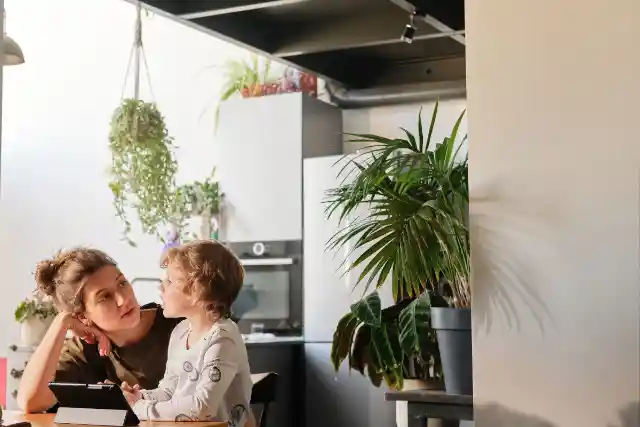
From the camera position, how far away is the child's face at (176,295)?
2426 mm

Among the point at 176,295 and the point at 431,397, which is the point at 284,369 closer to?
the point at 431,397

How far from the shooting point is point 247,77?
18.7 feet

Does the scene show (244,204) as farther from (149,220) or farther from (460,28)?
(460,28)

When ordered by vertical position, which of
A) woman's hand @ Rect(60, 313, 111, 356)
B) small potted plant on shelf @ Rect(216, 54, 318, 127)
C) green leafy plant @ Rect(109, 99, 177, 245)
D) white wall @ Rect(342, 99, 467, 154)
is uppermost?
small potted plant on shelf @ Rect(216, 54, 318, 127)

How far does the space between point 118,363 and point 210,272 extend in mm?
494

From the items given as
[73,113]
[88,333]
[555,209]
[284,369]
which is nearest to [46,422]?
[88,333]

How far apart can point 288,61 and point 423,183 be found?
2734 millimetres

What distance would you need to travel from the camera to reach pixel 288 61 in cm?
529

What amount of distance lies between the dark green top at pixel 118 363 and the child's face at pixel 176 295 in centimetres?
28

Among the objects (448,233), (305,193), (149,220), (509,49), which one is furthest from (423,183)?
(305,193)

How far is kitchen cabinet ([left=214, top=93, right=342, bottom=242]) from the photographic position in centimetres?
520

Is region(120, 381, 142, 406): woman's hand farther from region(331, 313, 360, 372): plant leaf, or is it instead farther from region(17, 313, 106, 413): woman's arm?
region(331, 313, 360, 372): plant leaf

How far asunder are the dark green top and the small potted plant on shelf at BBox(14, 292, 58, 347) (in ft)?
5.88

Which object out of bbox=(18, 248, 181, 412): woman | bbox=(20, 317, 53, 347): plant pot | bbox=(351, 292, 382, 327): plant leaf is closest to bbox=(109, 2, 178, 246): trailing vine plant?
bbox=(20, 317, 53, 347): plant pot
